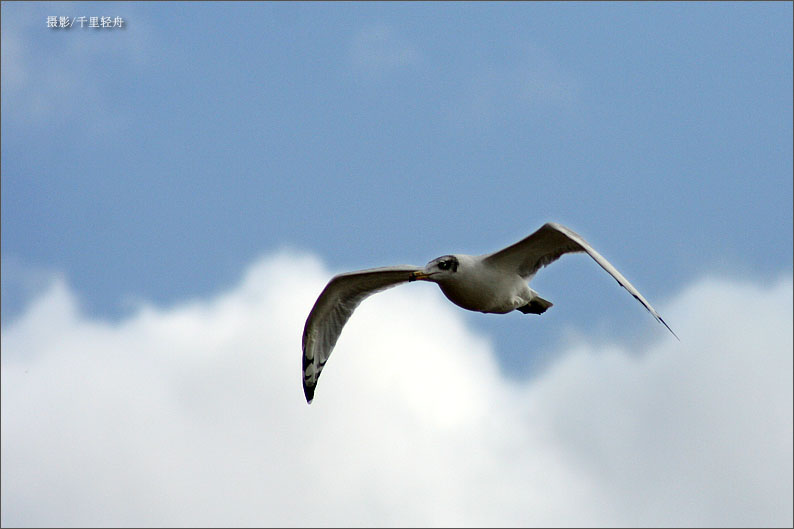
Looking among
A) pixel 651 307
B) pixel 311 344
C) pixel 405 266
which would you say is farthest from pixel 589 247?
pixel 311 344

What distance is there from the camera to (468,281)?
11281mm

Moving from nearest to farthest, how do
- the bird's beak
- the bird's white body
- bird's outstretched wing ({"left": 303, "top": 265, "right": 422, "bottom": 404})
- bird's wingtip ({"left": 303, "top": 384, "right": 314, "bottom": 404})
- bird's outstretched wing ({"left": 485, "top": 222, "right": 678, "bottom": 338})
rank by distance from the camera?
bird's outstretched wing ({"left": 485, "top": 222, "right": 678, "bottom": 338}) → the bird's white body → the bird's beak → bird's outstretched wing ({"left": 303, "top": 265, "right": 422, "bottom": 404}) → bird's wingtip ({"left": 303, "top": 384, "right": 314, "bottom": 404})

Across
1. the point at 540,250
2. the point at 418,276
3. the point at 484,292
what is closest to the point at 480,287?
the point at 484,292

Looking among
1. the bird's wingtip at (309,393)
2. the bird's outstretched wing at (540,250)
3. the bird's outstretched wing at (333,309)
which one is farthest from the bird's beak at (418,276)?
the bird's wingtip at (309,393)

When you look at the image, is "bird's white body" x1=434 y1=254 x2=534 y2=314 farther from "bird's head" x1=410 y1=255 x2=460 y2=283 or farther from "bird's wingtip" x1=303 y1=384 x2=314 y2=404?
"bird's wingtip" x1=303 y1=384 x2=314 y2=404

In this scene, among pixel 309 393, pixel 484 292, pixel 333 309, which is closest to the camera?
pixel 484 292

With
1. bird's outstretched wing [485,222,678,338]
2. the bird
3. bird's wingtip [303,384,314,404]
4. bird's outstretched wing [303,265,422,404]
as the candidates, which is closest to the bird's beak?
the bird

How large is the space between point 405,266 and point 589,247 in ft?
8.25

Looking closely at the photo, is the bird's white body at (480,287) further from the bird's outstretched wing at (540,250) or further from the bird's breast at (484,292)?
the bird's outstretched wing at (540,250)

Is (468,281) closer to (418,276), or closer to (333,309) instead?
(418,276)

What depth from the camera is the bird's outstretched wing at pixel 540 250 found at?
35.6 feet

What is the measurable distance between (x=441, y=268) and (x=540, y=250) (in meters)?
1.30

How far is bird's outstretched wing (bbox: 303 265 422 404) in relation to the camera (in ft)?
41.5

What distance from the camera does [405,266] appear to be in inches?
482
